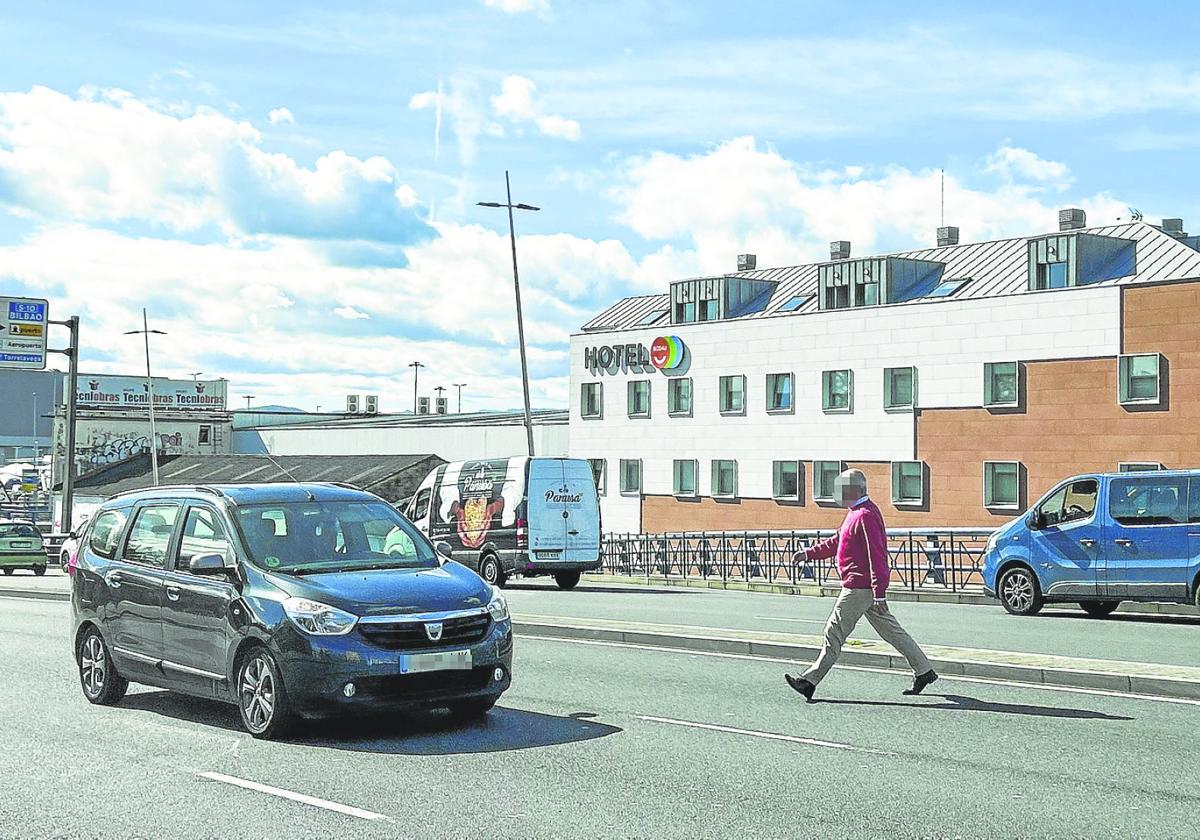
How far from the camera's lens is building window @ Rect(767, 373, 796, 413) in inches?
2346

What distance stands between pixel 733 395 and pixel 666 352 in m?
4.10

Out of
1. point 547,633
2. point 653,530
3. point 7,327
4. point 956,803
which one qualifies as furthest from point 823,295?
point 956,803

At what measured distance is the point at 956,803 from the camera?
7695 millimetres

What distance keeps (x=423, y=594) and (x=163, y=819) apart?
8.77ft

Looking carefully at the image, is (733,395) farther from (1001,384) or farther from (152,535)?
(152,535)

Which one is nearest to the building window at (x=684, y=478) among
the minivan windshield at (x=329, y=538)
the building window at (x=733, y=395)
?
the building window at (x=733, y=395)

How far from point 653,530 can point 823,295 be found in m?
11.9

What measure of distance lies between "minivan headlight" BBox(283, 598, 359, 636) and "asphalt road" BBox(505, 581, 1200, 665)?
26.0 ft

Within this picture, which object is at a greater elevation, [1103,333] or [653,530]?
[1103,333]

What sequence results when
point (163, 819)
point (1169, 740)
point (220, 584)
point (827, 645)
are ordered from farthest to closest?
point (827, 645), point (220, 584), point (1169, 740), point (163, 819)

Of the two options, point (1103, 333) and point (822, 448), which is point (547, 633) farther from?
point (822, 448)

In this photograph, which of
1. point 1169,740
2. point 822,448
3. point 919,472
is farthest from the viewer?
point 822,448

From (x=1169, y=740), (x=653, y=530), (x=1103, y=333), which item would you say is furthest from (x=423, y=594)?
(x=653, y=530)

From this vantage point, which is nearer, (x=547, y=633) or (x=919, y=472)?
(x=547, y=633)
